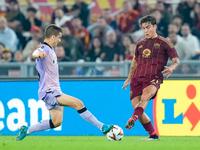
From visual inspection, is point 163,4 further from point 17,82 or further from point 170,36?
point 17,82

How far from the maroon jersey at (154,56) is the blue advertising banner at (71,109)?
219 centimetres

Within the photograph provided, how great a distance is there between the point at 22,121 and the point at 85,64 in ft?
5.98

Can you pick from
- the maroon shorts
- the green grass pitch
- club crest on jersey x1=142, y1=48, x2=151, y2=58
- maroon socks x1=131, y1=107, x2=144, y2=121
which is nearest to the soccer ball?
the green grass pitch

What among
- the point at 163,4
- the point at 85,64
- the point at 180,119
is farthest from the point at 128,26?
the point at 180,119

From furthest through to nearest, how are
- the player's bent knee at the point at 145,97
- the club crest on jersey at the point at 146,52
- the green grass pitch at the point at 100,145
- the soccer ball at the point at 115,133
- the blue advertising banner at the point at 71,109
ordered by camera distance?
the blue advertising banner at the point at 71,109 < the club crest on jersey at the point at 146,52 < the player's bent knee at the point at 145,97 < the soccer ball at the point at 115,133 < the green grass pitch at the point at 100,145

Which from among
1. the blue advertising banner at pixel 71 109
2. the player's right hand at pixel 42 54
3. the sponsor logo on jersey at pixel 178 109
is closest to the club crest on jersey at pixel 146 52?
the player's right hand at pixel 42 54

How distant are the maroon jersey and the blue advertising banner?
2.19m

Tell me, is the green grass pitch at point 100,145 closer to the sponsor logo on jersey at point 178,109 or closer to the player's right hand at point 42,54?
the player's right hand at point 42,54

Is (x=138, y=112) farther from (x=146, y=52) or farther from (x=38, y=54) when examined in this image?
(x=38, y=54)

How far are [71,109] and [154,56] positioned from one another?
9.64 ft

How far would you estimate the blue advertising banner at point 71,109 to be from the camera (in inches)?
361

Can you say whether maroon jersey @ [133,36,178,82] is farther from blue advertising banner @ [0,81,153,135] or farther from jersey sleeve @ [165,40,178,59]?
blue advertising banner @ [0,81,153,135]

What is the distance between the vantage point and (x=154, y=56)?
696cm

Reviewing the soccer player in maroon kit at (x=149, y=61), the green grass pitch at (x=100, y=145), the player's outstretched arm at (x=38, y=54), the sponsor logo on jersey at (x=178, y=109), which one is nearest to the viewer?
the green grass pitch at (x=100, y=145)
